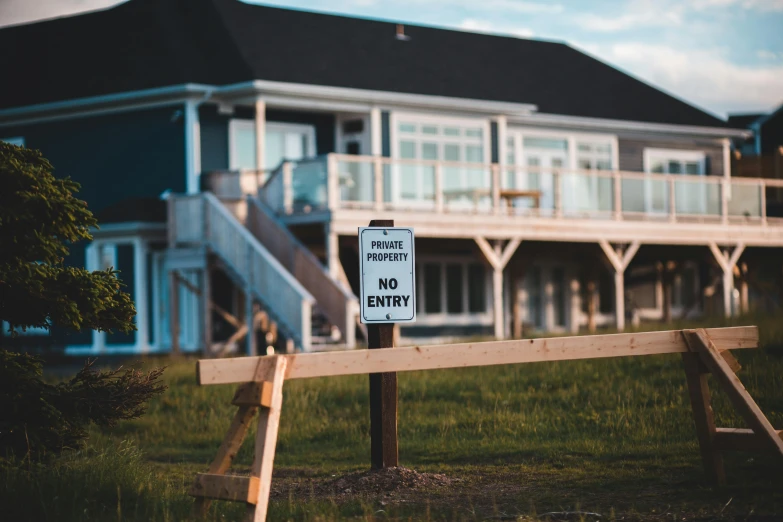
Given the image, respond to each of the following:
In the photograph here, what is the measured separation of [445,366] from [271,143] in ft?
69.2

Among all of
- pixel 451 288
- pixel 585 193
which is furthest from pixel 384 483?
pixel 451 288

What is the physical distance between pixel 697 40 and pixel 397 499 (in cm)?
4693

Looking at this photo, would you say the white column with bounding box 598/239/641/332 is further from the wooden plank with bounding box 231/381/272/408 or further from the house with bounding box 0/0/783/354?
the wooden plank with bounding box 231/381/272/408

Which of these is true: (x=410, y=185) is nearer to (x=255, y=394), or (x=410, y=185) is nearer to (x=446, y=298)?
(x=446, y=298)

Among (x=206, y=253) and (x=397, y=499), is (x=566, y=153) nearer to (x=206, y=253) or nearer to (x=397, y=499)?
(x=206, y=253)

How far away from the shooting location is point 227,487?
8.21m

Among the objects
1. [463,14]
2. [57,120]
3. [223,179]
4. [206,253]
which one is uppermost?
[463,14]

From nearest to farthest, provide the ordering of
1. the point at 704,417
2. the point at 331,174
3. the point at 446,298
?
1. the point at 704,417
2. the point at 331,174
3. the point at 446,298

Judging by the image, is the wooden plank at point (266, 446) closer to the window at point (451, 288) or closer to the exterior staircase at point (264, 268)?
the exterior staircase at point (264, 268)

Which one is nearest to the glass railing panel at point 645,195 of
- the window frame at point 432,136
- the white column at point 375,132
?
the window frame at point 432,136

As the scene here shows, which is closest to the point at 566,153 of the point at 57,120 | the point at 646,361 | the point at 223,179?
the point at 223,179

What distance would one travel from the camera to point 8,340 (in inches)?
1259

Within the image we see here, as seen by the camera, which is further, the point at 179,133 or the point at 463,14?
the point at 463,14

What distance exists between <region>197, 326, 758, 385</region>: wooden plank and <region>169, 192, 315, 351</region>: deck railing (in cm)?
1382
